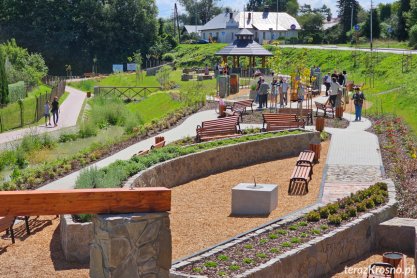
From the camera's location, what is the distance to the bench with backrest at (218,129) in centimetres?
1966

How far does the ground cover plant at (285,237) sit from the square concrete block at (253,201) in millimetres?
1529

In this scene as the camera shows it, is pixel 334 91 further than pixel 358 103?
Yes

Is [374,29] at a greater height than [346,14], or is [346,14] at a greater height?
[346,14]

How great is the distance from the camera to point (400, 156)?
54.9ft

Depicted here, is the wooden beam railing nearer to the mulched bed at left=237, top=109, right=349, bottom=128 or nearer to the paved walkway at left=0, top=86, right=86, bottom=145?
the paved walkway at left=0, top=86, right=86, bottom=145

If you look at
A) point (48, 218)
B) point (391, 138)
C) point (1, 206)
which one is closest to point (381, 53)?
point (391, 138)

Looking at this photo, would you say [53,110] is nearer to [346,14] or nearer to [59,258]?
[59,258]

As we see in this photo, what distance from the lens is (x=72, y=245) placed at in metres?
10.1

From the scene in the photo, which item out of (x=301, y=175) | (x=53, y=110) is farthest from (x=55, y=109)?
(x=301, y=175)

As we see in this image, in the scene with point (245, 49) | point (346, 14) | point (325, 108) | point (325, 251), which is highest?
point (346, 14)

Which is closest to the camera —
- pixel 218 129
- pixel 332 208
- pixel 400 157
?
pixel 332 208

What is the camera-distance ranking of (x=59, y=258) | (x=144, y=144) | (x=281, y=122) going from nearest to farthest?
(x=59, y=258) → (x=144, y=144) → (x=281, y=122)

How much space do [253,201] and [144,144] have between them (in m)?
8.39

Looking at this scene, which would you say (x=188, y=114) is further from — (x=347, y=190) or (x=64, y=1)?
(x=64, y=1)
